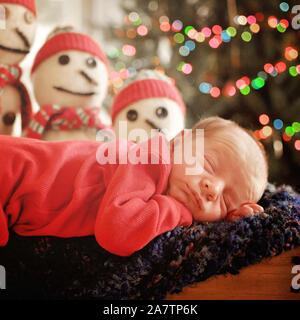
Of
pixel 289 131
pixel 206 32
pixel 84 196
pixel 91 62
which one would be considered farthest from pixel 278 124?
pixel 84 196

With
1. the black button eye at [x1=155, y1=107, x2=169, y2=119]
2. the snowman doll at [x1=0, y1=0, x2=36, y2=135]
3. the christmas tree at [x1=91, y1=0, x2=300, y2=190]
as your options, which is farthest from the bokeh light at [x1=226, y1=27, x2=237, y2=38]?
the snowman doll at [x1=0, y1=0, x2=36, y2=135]

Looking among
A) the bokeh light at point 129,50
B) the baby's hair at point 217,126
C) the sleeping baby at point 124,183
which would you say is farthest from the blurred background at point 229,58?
the sleeping baby at point 124,183

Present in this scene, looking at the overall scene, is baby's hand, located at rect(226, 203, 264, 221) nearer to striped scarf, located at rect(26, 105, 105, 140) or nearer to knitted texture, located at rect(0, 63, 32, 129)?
striped scarf, located at rect(26, 105, 105, 140)

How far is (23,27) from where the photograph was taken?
2.84 feet

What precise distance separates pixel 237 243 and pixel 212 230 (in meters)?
0.04

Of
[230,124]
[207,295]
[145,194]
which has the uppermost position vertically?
[230,124]

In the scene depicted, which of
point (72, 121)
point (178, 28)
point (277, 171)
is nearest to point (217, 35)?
point (178, 28)

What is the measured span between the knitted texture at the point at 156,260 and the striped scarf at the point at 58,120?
0.45 meters

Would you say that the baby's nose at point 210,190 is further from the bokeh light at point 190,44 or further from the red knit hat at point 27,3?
the bokeh light at point 190,44

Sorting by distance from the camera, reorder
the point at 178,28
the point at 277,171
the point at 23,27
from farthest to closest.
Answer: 1. the point at 178,28
2. the point at 277,171
3. the point at 23,27

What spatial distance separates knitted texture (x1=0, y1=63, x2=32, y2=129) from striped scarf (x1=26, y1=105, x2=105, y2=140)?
0.18ft

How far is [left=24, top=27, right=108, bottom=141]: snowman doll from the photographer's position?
903 mm

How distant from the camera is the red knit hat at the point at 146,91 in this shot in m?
0.90

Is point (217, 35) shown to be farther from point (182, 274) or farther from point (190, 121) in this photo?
point (182, 274)
